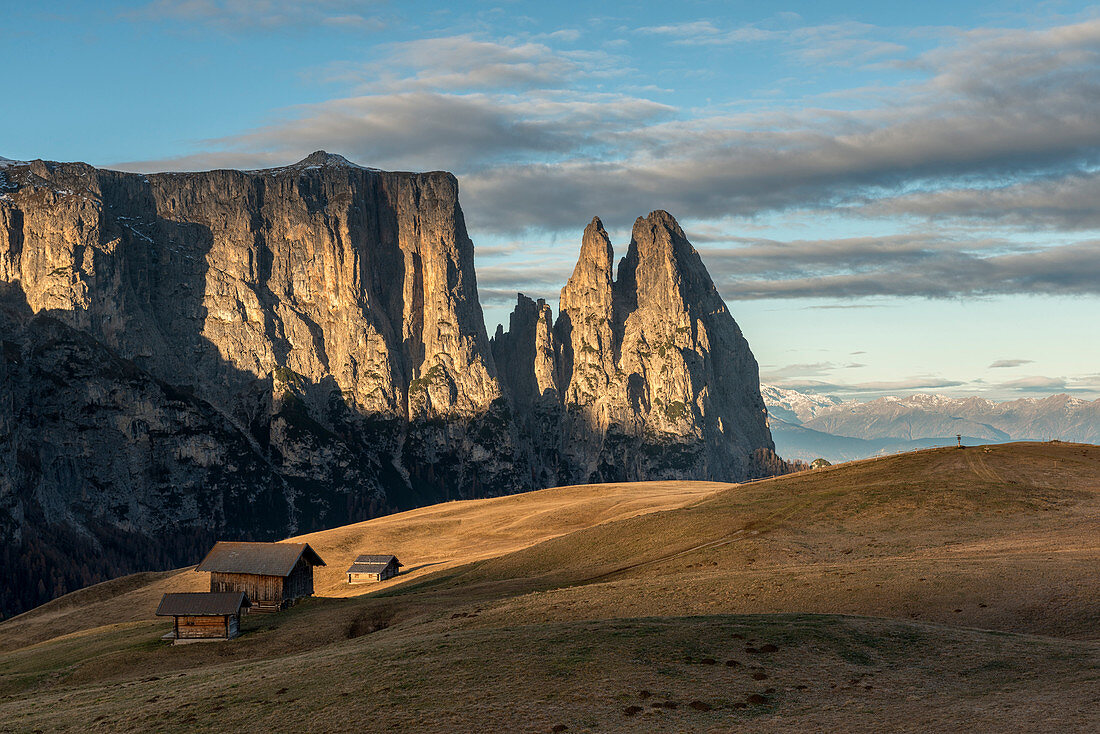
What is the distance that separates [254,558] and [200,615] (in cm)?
1777

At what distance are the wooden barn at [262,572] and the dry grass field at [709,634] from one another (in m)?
3.09

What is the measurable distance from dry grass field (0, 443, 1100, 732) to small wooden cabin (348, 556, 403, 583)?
6347 millimetres

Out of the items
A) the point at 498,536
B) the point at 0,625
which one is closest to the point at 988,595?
the point at 498,536

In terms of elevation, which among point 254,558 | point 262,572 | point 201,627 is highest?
point 254,558

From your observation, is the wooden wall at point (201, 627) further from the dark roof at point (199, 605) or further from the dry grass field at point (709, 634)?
the dry grass field at point (709, 634)

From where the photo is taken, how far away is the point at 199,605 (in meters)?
71.9

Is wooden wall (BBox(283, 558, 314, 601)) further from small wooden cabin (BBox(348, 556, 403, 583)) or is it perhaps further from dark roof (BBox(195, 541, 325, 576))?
small wooden cabin (BBox(348, 556, 403, 583))

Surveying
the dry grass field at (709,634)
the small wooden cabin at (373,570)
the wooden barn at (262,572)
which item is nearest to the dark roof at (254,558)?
the wooden barn at (262,572)

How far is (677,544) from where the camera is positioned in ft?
263

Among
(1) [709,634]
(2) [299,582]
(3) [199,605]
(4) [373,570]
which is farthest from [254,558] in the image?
(1) [709,634]

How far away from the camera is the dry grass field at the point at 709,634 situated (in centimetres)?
3128

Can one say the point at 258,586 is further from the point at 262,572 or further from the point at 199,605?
the point at 199,605

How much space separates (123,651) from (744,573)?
45100mm

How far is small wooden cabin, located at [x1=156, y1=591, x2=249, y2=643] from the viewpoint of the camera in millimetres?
71312
